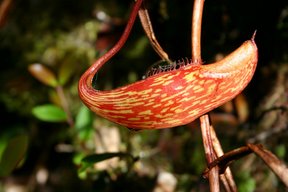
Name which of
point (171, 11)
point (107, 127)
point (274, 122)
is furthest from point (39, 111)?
point (274, 122)

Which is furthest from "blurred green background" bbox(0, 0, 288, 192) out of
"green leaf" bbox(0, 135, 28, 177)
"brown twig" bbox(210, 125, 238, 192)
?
"brown twig" bbox(210, 125, 238, 192)

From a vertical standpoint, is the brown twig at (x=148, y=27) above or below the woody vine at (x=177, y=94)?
above

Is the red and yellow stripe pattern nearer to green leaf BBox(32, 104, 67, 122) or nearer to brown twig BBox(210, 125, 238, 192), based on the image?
brown twig BBox(210, 125, 238, 192)

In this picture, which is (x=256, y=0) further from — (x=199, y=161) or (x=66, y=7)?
(x=66, y=7)

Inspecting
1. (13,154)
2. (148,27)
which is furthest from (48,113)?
(148,27)

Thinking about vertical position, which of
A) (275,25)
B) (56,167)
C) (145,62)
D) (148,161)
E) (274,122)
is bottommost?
(56,167)

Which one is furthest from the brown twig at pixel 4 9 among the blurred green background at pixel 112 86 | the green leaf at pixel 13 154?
the green leaf at pixel 13 154

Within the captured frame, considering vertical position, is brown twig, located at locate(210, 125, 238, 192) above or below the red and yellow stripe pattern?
below

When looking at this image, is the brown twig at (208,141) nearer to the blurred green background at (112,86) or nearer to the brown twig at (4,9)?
the blurred green background at (112,86)
